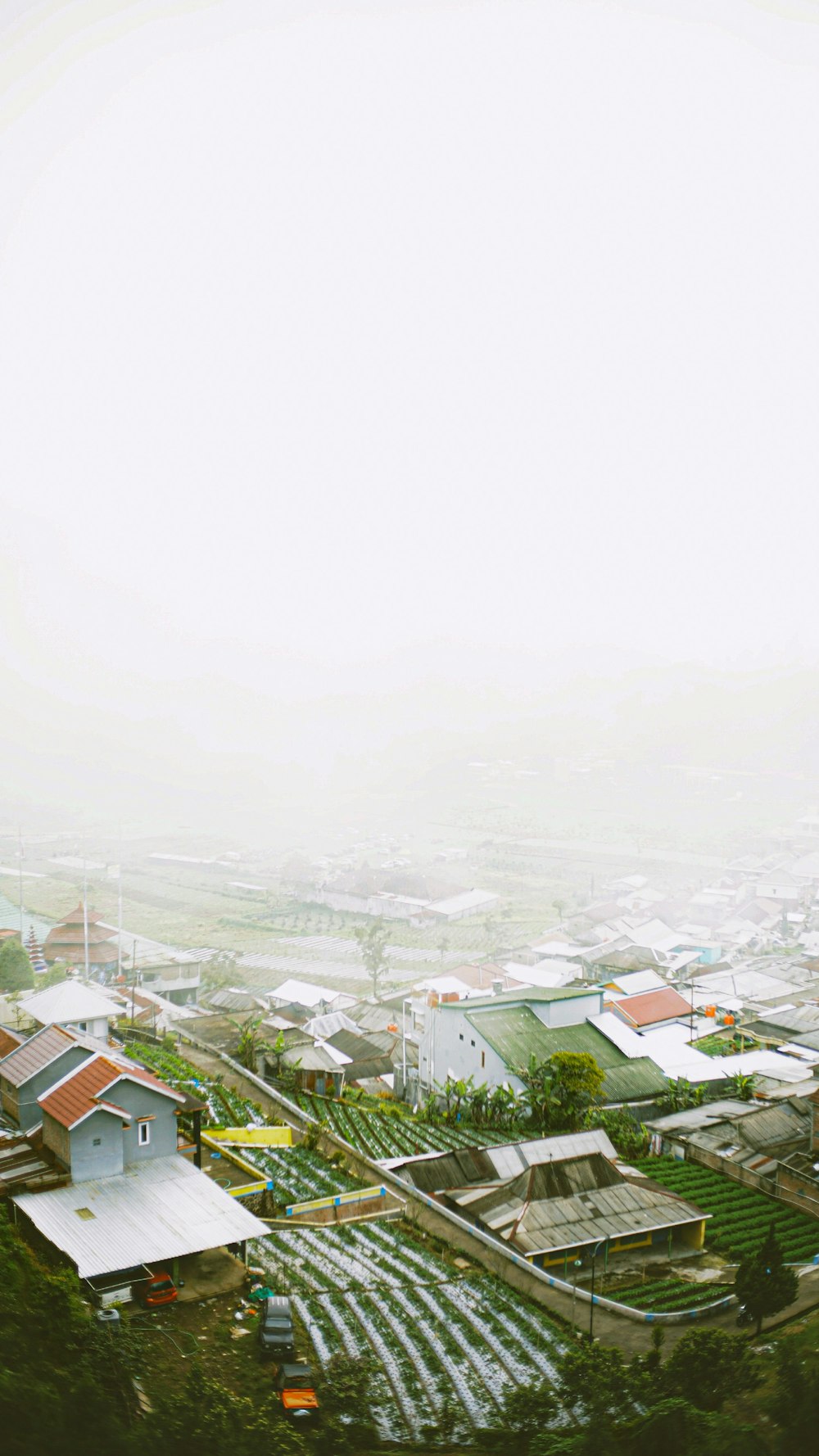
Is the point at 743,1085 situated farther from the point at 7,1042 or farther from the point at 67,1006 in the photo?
the point at 7,1042

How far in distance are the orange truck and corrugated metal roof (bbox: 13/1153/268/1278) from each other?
1.03 m

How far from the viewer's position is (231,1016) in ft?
47.8

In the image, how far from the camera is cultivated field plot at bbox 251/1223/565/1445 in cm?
422

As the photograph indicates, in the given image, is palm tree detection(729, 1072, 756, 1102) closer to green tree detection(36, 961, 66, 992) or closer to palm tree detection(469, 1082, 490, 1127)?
palm tree detection(469, 1082, 490, 1127)

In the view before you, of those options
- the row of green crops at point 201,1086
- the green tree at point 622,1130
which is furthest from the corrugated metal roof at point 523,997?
the row of green crops at point 201,1086

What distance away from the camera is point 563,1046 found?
12328 mm

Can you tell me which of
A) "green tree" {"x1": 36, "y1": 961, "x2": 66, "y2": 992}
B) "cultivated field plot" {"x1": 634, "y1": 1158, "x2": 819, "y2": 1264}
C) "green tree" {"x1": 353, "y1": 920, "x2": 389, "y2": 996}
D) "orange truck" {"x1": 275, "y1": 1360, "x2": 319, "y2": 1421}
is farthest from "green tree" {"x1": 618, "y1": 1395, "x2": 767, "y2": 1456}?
A: "green tree" {"x1": 353, "y1": 920, "x2": 389, "y2": 996}

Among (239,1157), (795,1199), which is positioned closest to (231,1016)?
(239,1157)

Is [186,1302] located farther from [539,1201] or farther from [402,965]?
[402,965]

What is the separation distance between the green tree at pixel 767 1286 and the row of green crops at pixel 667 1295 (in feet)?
1.91

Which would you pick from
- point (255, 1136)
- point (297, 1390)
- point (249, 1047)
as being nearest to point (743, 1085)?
point (249, 1047)

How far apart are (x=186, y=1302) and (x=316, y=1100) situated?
5592 millimetres

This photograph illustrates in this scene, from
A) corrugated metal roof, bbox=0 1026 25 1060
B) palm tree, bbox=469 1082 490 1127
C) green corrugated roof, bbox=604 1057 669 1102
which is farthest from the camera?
green corrugated roof, bbox=604 1057 669 1102

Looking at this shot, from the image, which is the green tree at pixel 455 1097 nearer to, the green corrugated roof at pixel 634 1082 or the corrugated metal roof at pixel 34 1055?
the green corrugated roof at pixel 634 1082
